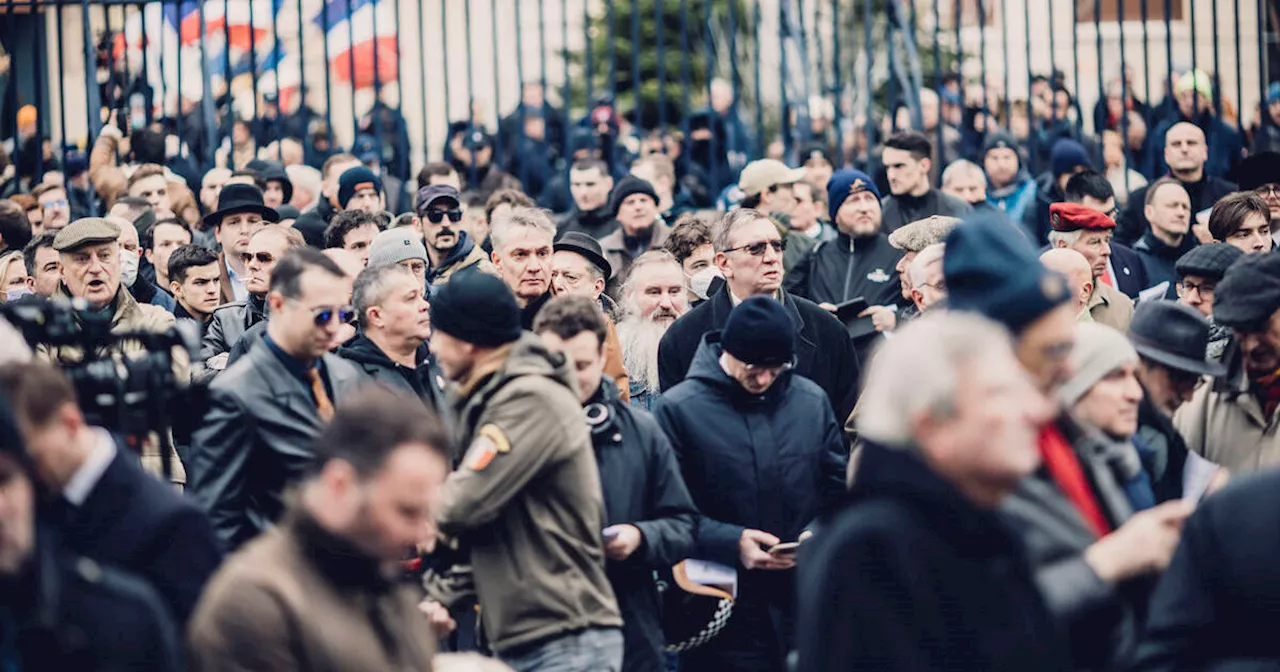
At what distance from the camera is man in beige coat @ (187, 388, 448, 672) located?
372 centimetres

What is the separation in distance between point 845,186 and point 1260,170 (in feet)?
8.30

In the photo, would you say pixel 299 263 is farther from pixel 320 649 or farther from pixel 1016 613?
pixel 1016 613

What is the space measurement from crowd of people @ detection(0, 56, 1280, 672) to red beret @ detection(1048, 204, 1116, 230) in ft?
0.09

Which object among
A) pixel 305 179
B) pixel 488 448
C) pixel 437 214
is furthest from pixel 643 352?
pixel 305 179

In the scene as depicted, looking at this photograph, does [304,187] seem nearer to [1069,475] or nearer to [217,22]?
[217,22]

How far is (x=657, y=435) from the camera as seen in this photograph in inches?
257

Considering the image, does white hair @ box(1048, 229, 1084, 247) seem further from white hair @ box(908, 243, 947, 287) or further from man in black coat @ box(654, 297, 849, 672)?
man in black coat @ box(654, 297, 849, 672)

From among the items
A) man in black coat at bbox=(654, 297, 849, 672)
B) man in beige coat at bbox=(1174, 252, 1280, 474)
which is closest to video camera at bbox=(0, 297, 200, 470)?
man in black coat at bbox=(654, 297, 849, 672)

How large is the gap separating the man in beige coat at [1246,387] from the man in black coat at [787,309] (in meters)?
1.94

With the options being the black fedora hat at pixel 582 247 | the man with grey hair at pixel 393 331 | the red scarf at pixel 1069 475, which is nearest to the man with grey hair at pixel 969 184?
the black fedora hat at pixel 582 247

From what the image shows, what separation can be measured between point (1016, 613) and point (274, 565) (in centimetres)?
154

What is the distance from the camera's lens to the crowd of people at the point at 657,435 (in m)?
3.76

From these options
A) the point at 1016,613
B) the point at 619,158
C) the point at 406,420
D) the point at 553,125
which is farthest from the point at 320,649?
the point at 553,125

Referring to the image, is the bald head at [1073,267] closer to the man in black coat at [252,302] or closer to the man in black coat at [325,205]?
the man in black coat at [252,302]
